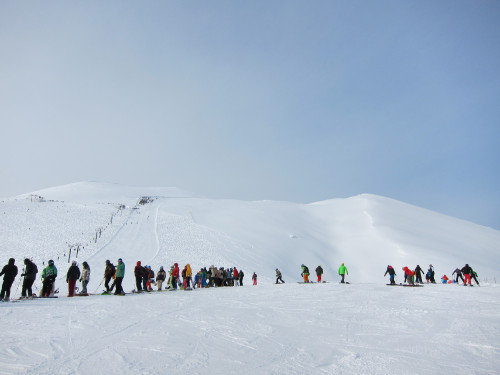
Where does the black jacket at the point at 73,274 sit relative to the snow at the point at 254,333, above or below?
above

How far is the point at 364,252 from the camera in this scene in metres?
45.1

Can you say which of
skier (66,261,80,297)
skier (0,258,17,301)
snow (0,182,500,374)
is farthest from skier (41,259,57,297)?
skier (0,258,17,301)

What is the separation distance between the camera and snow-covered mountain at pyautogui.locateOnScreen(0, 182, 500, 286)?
36281 mm

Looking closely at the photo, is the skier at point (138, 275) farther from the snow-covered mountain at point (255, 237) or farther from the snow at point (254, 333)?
the snow-covered mountain at point (255, 237)

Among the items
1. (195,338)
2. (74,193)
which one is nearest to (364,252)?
(195,338)

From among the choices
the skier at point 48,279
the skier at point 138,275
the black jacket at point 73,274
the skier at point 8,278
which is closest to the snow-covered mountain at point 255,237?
A: the skier at point 138,275

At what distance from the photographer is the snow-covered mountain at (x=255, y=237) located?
36.3 m

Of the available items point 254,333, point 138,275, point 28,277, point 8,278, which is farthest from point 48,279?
point 254,333

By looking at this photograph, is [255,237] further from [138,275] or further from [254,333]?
[254,333]

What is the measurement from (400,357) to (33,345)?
6.26 meters

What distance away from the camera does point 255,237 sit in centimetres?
4631

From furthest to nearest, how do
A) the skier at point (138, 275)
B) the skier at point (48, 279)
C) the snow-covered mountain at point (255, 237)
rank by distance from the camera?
1. the snow-covered mountain at point (255, 237)
2. the skier at point (138, 275)
3. the skier at point (48, 279)

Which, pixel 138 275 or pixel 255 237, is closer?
pixel 138 275

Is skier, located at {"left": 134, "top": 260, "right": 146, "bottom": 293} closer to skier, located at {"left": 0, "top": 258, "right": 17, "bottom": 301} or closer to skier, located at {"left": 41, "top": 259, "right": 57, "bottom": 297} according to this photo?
skier, located at {"left": 41, "top": 259, "right": 57, "bottom": 297}
